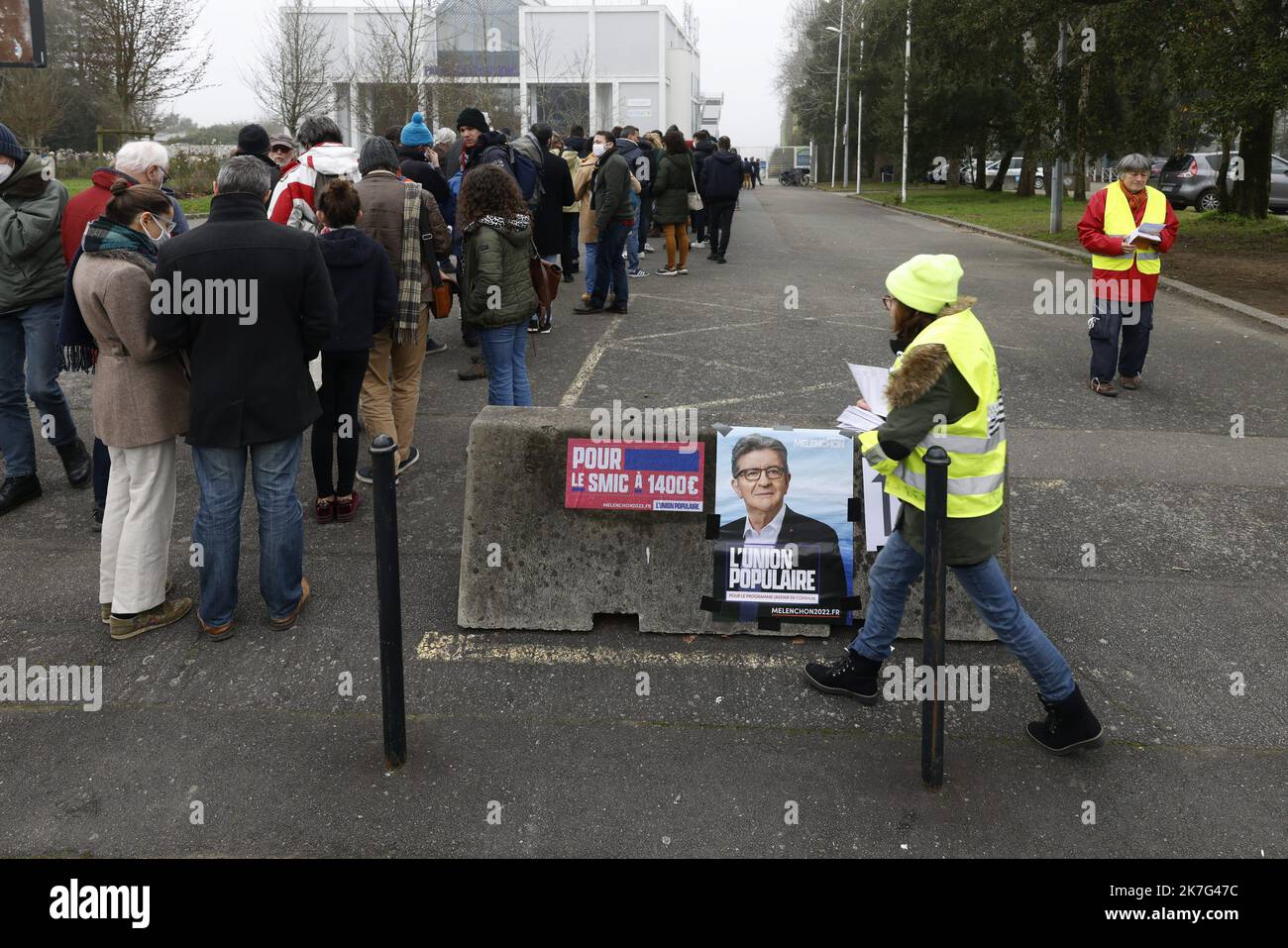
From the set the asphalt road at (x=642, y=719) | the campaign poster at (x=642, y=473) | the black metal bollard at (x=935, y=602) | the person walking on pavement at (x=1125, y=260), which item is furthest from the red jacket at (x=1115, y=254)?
the black metal bollard at (x=935, y=602)

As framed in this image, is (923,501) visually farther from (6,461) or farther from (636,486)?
(6,461)

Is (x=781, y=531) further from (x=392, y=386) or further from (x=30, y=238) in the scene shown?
(x=30, y=238)

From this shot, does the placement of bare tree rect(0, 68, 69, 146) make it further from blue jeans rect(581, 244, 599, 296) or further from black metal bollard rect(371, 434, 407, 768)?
black metal bollard rect(371, 434, 407, 768)

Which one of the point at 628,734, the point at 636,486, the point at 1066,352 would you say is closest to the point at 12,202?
the point at 636,486

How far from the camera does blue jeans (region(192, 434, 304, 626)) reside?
455 centimetres

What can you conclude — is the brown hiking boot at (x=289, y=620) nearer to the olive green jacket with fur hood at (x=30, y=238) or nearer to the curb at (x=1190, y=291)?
the olive green jacket with fur hood at (x=30, y=238)

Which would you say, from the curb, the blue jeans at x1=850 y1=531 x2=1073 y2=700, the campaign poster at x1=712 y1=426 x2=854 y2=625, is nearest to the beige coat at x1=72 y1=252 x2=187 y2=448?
the campaign poster at x1=712 y1=426 x2=854 y2=625

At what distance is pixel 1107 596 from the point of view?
5113 mm

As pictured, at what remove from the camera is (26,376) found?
6273mm

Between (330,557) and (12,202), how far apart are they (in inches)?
105

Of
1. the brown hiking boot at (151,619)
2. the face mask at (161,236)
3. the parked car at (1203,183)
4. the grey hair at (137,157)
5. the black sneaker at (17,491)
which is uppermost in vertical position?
the parked car at (1203,183)

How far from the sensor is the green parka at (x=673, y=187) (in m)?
14.4

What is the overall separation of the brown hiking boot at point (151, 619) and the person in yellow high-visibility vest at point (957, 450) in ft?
Result: 10.4

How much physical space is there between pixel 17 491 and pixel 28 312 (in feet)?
3.47
